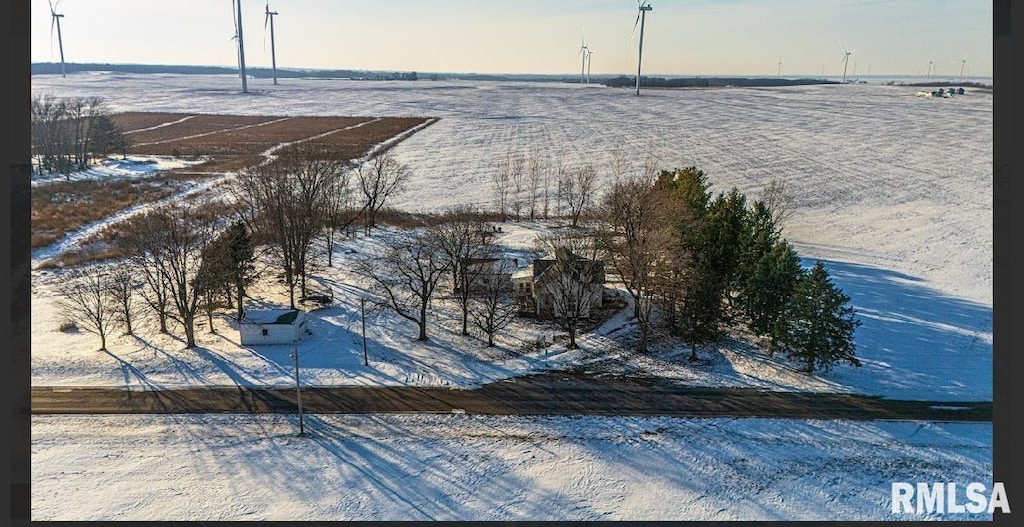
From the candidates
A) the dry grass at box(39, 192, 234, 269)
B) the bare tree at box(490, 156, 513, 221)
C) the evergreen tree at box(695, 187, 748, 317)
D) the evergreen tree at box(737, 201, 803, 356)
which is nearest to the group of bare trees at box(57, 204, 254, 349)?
the dry grass at box(39, 192, 234, 269)

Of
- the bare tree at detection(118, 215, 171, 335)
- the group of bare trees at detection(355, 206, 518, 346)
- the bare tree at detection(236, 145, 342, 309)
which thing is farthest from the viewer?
the bare tree at detection(236, 145, 342, 309)

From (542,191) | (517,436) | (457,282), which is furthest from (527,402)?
(542,191)

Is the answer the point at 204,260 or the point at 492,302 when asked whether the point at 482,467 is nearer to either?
the point at 492,302

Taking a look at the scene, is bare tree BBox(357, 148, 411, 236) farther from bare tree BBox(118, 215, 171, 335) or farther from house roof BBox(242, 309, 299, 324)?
house roof BBox(242, 309, 299, 324)

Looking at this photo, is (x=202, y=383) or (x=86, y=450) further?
(x=202, y=383)

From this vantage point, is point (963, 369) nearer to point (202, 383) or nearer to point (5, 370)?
point (202, 383)

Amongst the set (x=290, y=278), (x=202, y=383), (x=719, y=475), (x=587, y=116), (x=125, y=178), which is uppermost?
(x=587, y=116)

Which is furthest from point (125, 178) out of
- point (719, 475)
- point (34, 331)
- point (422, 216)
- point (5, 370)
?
point (719, 475)
